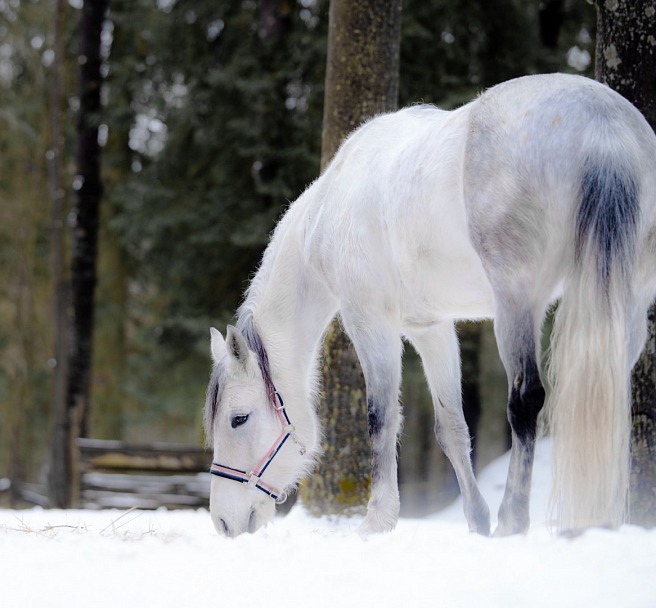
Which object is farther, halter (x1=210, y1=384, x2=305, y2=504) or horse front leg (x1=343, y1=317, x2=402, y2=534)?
halter (x1=210, y1=384, x2=305, y2=504)

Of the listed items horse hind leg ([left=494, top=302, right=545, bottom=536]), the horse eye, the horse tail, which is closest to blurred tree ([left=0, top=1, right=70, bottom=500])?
the horse eye

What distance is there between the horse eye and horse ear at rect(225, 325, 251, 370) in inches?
10.3

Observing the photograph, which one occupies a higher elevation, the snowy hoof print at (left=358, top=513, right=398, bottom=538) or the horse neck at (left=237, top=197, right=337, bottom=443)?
the horse neck at (left=237, top=197, right=337, bottom=443)

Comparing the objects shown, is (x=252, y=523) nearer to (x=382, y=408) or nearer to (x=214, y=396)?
(x=214, y=396)

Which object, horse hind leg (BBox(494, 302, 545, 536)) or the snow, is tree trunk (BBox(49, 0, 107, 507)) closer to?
the snow

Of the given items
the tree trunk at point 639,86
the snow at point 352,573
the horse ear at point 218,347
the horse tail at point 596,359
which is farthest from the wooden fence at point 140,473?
the horse tail at point 596,359

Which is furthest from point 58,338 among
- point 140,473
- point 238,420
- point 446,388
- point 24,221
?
point 446,388

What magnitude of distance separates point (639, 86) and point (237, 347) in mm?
2658

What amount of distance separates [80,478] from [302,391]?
7488mm

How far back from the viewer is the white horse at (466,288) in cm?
293

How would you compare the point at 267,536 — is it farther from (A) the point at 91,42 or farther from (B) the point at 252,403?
(A) the point at 91,42

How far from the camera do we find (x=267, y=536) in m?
3.81

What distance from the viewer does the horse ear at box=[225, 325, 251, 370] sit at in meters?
4.07

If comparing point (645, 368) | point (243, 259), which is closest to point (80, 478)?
point (243, 259)
